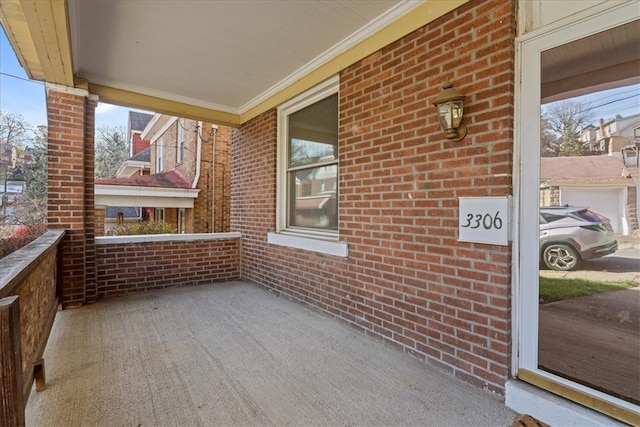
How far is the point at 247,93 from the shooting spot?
4.34 meters

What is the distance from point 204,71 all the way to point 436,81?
2.66 meters

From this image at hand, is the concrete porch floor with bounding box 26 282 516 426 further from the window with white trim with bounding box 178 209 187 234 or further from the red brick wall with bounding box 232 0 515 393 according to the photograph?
the window with white trim with bounding box 178 209 187 234

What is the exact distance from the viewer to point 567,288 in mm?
1918

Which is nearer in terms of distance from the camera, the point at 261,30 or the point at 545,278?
the point at 545,278

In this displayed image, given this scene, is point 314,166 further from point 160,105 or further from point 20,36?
point 20,36

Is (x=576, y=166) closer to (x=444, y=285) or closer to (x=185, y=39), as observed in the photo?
(x=444, y=285)

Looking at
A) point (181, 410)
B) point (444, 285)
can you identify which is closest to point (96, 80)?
point (181, 410)

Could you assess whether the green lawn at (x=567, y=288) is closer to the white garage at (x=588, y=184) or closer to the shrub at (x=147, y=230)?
the white garage at (x=588, y=184)

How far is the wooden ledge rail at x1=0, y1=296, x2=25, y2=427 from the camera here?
1042 mm

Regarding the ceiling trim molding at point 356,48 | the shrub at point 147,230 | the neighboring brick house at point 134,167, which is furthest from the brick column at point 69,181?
the neighboring brick house at point 134,167

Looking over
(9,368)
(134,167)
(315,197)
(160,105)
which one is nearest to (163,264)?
(160,105)

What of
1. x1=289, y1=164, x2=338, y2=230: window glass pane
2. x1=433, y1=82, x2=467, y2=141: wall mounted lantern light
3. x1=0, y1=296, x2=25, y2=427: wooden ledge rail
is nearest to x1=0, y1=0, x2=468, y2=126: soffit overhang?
x1=433, y1=82, x2=467, y2=141: wall mounted lantern light

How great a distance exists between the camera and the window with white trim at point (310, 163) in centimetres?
350

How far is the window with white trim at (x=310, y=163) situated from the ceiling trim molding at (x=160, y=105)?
4.02ft
